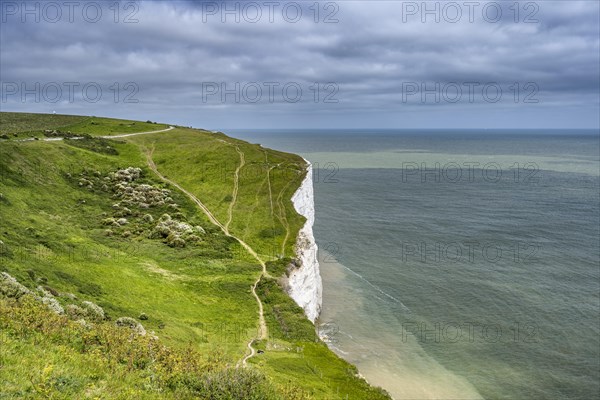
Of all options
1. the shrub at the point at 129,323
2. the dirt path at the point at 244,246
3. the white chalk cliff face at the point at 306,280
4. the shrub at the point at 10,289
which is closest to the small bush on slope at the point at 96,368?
the shrub at the point at 10,289

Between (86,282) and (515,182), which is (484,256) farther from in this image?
(515,182)

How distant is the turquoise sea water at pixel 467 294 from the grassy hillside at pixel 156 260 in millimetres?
10998

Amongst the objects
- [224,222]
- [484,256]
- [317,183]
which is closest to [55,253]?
[224,222]

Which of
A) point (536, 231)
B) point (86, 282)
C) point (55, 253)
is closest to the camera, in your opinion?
point (86, 282)

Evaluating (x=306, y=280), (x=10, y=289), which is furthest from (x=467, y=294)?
(x=10, y=289)

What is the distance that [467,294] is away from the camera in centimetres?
5928

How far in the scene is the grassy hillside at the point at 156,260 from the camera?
1828 centimetres

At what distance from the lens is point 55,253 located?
43531 millimetres

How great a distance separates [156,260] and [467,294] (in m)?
43.0

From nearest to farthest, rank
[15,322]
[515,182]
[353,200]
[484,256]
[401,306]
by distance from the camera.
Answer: [15,322], [401,306], [484,256], [353,200], [515,182]

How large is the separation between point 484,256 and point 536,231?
21.7 metres

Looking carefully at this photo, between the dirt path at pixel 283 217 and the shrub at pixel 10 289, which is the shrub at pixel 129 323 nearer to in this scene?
the shrub at pixel 10 289

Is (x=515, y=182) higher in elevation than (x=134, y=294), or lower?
higher

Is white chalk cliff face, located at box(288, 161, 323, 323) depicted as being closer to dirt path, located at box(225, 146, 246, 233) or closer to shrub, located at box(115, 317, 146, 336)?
dirt path, located at box(225, 146, 246, 233)
